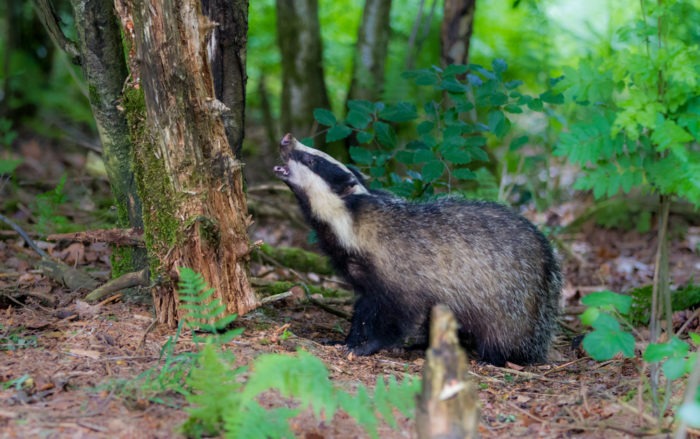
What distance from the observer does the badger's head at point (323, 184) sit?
601 centimetres

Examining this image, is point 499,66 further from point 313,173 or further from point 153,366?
point 153,366

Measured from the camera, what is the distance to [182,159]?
507 centimetres

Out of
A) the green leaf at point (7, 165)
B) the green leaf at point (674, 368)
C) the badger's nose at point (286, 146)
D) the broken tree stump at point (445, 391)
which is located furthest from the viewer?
the green leaf at point (7, 165)

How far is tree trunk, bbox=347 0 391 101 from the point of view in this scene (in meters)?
10.2

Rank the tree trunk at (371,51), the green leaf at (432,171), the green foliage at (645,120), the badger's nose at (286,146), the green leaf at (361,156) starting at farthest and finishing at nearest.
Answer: the tree trunk at (371,51) → the green leaf at (361,156) → the green leaf at (432,171) → the badger's nose at (286,146) → the green foliage at (645,120)

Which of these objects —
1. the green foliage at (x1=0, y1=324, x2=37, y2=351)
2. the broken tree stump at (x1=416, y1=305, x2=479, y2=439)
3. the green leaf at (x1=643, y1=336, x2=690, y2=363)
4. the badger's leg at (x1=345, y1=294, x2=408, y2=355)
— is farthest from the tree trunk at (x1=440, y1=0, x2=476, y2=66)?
the broken tree stump at (x1=416, y1=305, x2=479, y2=439)

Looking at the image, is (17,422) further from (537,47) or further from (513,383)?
(537,47)

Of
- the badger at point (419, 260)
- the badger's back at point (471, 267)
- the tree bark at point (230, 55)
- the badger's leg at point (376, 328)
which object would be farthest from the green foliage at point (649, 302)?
the tree bark at point (230, 55)

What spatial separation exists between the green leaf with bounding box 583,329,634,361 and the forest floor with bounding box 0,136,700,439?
42cm

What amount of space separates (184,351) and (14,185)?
5268 mm

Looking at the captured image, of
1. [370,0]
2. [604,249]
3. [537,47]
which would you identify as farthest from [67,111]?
[604,249]

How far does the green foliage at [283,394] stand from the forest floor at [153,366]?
277 mm

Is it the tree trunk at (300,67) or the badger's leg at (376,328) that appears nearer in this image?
the badger's leg at (376,328)

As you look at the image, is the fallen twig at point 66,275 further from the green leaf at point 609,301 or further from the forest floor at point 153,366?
the green leaf at point 609,301
